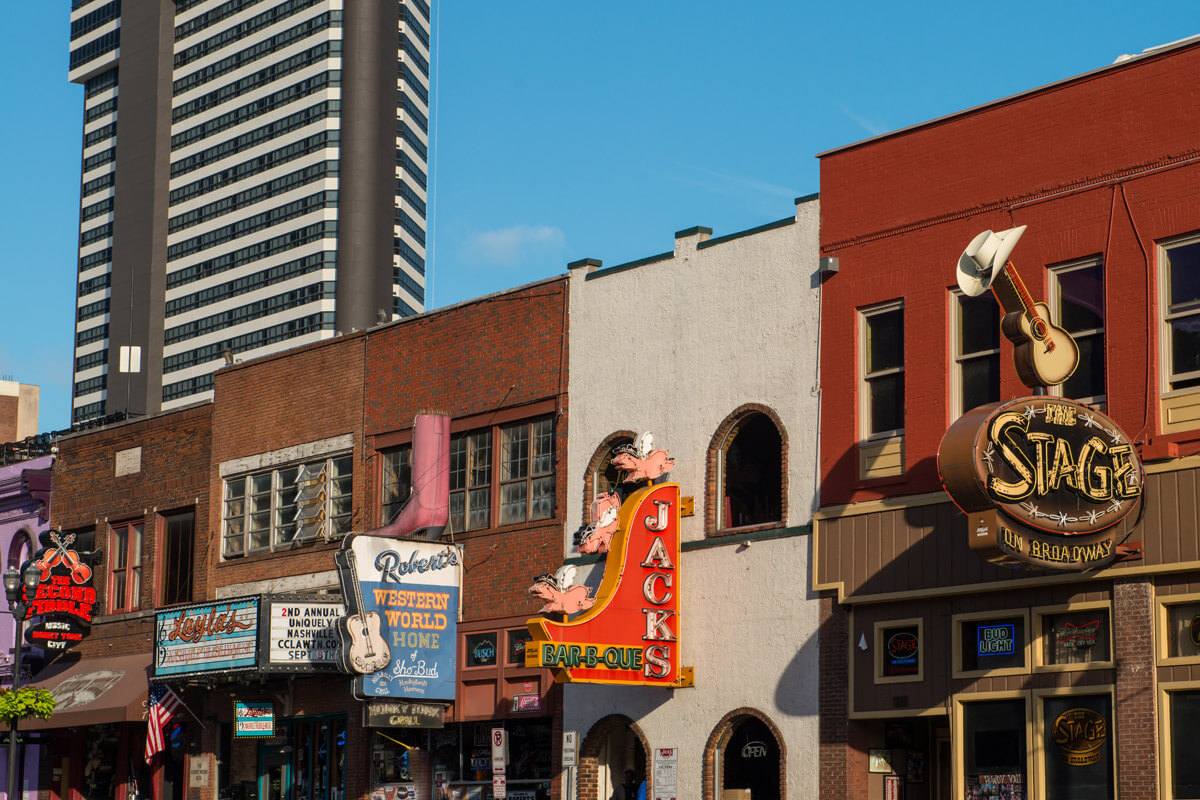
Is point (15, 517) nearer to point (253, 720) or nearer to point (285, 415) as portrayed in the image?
point (285, 415)

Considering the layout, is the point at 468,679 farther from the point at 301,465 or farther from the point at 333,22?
the point at 333,22

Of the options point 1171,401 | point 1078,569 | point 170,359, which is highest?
point 170,359

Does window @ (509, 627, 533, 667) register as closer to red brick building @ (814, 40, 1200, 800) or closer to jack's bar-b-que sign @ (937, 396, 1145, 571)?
red brick building @ (814, 40, 1200, 800)

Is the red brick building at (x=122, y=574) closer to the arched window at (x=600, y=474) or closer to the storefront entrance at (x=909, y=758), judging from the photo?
the arched window at (x=600, y=474)

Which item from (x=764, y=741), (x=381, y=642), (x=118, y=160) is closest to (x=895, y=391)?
(x=764, y=741)

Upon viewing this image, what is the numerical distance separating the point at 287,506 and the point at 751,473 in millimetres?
12068

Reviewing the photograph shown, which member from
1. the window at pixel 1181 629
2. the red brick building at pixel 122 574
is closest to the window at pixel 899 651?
the window at pixel 1181 629

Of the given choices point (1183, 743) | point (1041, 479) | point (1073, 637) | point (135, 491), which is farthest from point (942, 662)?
point (135, 491)

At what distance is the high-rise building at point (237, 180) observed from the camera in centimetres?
13912

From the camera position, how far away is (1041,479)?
61.0 ft

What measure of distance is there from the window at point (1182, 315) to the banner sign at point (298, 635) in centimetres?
1610

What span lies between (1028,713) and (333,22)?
126791 mm

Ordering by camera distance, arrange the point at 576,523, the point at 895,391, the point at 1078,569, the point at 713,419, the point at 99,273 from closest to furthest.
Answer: the point at 1078,569, the point at 895,391, the point at 713,419, the point at 576,523, the point at 99,273

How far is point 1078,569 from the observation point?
19312 mm
